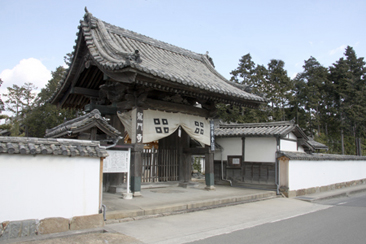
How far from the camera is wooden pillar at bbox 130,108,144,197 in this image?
9703mm

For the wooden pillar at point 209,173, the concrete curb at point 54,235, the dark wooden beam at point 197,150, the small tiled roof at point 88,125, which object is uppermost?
the small tiled roof at point 88,125

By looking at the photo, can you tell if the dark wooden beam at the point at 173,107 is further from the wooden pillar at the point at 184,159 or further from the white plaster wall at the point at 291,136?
the white plaster wall at the point at 291,136

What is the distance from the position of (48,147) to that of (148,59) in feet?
20.2

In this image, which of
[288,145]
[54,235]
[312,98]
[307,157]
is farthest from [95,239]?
[312,98]

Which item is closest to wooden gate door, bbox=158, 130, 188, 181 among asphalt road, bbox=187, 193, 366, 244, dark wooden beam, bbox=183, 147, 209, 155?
dark wooden beam, bbox=183, 147, 209, 155

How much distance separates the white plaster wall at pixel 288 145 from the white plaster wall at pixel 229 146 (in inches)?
80.6

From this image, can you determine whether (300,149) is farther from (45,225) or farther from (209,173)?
(45,225)

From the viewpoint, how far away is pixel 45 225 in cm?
572

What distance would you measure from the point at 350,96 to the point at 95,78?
34.5 m

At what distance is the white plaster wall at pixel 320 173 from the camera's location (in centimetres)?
1368

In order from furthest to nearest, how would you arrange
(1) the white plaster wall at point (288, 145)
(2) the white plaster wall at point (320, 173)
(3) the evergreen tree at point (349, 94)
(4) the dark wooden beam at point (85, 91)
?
(3) the evergreen tree at point (349, 94)
(1) the white plaster wall at point (288, 145)
(2) the white plaster wall at point (320, 173)
(4) the dark wooden beam at point (85, 91)

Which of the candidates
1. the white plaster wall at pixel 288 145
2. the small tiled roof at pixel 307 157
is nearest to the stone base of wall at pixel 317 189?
the small tiled roof at pixel 307 157

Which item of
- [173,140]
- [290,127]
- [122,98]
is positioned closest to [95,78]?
[122,98]

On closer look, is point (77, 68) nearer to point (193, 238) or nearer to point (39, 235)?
point (39, 235)
